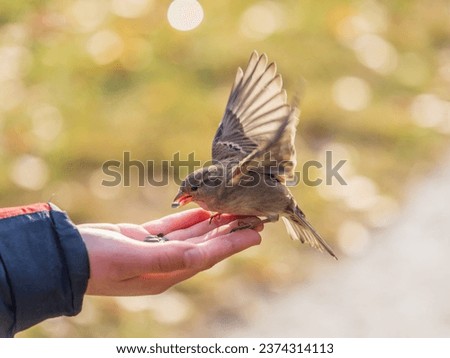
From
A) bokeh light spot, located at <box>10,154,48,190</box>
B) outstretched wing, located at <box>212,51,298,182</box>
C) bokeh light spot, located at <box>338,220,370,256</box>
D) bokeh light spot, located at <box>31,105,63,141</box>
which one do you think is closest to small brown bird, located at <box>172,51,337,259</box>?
outstretched wing, located at <box>212,51,298,182</box>

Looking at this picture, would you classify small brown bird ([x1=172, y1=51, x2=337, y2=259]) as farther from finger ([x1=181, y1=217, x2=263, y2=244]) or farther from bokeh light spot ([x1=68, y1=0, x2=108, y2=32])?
bokeh light spot ([x1=68, y1=0, x2=108, y2=32])

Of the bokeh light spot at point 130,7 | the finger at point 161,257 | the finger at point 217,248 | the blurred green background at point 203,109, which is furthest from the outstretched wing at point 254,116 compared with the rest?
the bokeh light spot at point 130,7

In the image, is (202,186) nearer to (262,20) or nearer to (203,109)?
(203,109)

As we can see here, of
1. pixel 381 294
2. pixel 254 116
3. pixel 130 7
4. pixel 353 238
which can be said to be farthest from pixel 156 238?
pixel 130 7

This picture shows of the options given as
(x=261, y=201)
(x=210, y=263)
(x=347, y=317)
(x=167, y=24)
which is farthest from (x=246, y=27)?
(x=210, y=263)

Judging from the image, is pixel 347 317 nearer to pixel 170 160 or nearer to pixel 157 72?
pixel 170 160

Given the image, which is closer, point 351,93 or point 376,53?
point 351,93
